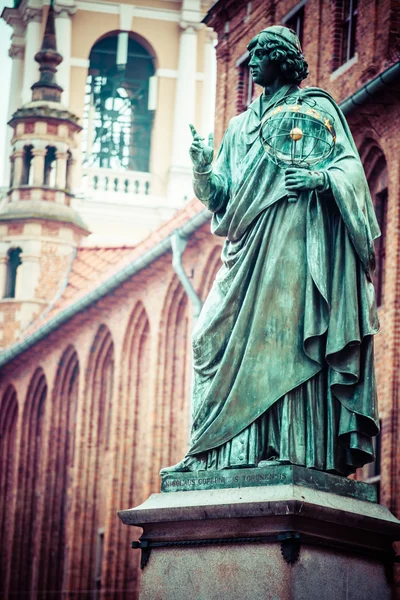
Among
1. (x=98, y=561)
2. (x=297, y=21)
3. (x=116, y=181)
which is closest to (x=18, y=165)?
(x=116, y=181)

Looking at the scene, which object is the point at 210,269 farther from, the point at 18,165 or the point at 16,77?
the point at 16,77

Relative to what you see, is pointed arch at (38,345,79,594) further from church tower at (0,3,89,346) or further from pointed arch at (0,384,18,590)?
church tower at (0,3,89,346)

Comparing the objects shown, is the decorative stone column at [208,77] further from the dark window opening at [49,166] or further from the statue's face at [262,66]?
the statue's face at [262,66]

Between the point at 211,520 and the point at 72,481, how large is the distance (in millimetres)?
29279

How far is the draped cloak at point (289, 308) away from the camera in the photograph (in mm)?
8234

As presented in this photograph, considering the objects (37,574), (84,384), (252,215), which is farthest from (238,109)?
(252,215)

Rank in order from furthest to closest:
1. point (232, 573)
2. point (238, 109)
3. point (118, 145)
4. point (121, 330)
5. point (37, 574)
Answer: point (118, 145), point (37, 574), point (121, 330), point (238, 109), point (232, 573)

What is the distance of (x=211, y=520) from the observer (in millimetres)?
8031

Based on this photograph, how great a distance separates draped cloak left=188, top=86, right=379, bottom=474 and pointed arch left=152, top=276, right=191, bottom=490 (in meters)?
23.5

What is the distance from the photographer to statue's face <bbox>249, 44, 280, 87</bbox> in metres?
8.75

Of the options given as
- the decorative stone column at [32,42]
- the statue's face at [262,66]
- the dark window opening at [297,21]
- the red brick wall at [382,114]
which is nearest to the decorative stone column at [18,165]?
the decorative stone column at [32,42]

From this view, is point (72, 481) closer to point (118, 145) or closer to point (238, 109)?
point (238, 109)

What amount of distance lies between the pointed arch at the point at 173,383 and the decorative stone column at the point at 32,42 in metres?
22.7

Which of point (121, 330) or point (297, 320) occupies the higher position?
point (121, 330)
